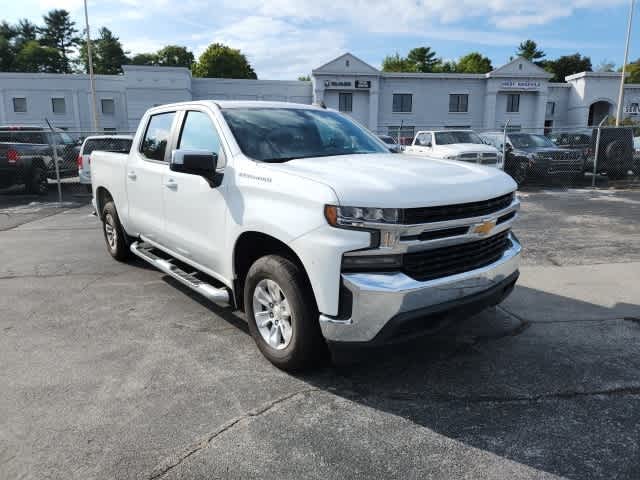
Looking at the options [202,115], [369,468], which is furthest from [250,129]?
[369,468]

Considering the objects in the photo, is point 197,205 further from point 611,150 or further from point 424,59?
point 424,59

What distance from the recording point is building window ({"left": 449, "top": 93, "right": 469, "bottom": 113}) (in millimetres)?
43469

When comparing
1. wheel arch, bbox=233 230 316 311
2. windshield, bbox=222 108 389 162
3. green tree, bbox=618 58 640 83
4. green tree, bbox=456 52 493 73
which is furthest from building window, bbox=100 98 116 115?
green tree, bbox=618 58 640 83

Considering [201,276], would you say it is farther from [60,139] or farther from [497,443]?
[60,139]

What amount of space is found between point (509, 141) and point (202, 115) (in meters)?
13.5

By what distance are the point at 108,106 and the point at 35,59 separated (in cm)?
4172

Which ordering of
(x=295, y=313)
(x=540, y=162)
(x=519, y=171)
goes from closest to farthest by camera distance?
(x=295, y=313) → (x=540, y=162) → (x=519, y=171)

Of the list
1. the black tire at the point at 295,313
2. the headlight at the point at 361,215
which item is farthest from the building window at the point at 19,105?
the headlight at the point at 361,215

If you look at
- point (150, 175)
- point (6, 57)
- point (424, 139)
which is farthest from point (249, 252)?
point (6, 57)

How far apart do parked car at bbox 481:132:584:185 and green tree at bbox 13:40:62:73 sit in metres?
79.1

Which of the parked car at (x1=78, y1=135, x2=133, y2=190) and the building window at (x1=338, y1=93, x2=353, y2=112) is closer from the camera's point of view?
the parked car at (x1=78, y1=135, x2=133, y2=190)

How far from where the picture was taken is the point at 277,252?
3523 millimetres

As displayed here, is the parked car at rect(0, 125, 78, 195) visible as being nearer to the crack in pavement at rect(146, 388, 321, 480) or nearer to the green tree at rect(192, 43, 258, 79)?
the crack in pavement at rect(146, 388, 321, 480)

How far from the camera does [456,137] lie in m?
16.3
